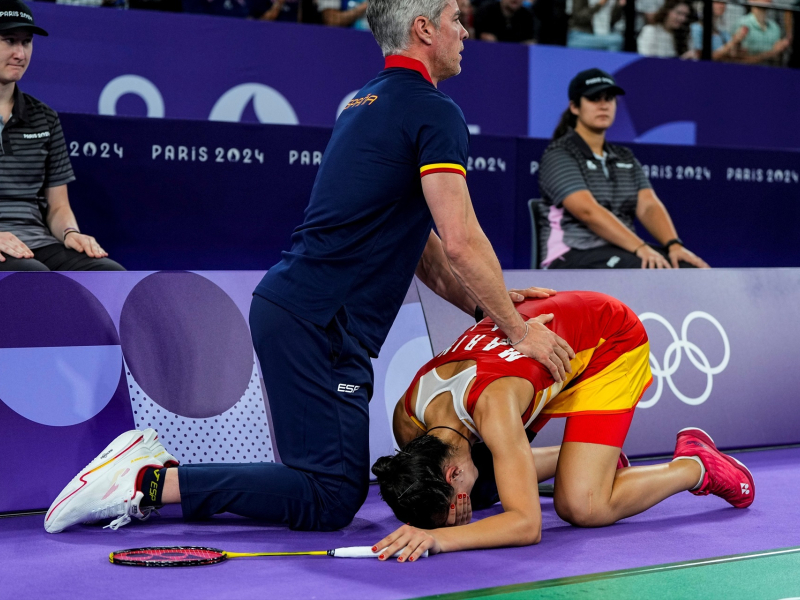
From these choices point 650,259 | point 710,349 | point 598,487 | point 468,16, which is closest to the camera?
point 598,487

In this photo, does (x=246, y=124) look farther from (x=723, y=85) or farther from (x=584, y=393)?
(x=723, y=85)

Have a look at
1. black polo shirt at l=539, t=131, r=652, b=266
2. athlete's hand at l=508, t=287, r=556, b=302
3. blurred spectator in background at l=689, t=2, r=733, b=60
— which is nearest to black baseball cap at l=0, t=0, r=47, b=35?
athlete's hand at l=508, t=287, r=556, b=302

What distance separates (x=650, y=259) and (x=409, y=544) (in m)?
3.11

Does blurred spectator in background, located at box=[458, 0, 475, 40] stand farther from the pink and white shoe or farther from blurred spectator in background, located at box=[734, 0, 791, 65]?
the pink and white shoe

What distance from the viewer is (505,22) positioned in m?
8.07

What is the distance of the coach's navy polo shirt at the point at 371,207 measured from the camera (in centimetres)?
304

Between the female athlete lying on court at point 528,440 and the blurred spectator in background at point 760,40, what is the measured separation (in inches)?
249

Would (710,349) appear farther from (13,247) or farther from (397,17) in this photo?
(13,247)

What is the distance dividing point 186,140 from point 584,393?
304 cm

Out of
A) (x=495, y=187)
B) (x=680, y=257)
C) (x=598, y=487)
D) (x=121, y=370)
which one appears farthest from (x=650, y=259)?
(x=121, y=370)

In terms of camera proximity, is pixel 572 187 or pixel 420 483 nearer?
pixel 420 483

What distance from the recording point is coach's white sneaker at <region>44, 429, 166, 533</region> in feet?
10.4

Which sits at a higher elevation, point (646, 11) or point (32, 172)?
point (646, 11)

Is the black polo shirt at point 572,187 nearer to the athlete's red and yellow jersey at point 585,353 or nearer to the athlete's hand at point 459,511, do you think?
the athlete's red and yellow jersey at point 585,353
